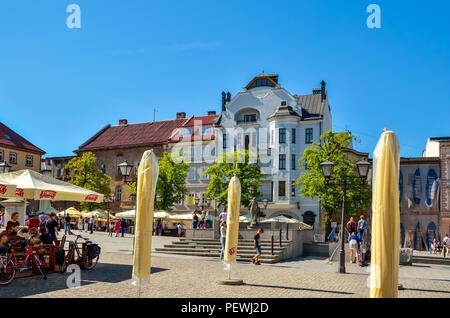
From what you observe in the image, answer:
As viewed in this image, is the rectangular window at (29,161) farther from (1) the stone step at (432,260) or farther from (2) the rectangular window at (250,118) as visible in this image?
(1) the stone step at (432,260)

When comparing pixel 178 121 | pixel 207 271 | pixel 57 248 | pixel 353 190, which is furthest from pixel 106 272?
pixel 178 121

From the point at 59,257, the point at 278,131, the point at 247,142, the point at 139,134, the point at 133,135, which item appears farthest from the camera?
the point at 133,135

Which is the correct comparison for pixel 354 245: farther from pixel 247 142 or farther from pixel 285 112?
pixel 247 142

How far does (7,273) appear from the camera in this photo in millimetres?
12258

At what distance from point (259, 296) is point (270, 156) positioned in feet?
136

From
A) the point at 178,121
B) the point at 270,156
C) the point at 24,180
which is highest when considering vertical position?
the point at 178,121

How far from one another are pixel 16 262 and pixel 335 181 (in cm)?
3451

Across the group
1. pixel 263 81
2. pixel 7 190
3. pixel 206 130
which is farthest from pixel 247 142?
pixel 7 190

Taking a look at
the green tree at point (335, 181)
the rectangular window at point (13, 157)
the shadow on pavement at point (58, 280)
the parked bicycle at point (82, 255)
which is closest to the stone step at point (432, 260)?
the green tree at point (335, 181)

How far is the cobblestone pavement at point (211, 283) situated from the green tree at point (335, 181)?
74.1ft

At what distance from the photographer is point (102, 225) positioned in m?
54.5

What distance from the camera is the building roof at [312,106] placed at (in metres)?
52.2
